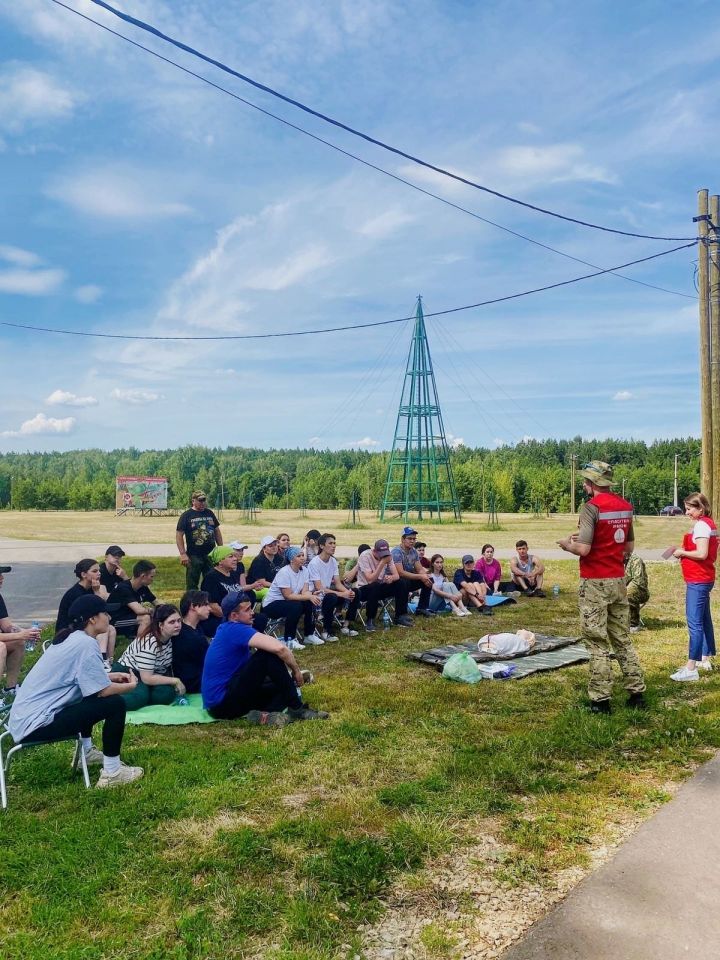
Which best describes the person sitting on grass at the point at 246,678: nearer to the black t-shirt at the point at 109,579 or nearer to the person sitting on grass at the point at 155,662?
the person sitting on grass at the point at 155,662

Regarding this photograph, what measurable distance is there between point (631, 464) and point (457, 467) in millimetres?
28985

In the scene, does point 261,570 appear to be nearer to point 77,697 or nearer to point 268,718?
point 268,718

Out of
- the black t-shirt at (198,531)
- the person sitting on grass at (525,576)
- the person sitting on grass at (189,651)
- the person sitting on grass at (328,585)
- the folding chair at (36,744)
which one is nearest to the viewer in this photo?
the folding chair at (36,744)

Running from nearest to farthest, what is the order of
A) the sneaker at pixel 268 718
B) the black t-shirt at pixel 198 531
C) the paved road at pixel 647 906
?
the paved road at pixel 647 906 < the sneaker at pixel 268 718 < the black t-shirt at pixel 198 531

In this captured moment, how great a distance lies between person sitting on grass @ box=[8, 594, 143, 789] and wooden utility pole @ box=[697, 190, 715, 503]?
11598 mm

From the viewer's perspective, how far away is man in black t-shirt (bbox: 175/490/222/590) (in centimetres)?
1099

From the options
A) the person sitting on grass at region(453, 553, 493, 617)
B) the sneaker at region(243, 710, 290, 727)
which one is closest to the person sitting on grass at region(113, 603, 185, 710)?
the sneaker at region(243, 710, 290, 727)

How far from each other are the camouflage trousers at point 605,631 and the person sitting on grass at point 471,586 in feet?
18.8

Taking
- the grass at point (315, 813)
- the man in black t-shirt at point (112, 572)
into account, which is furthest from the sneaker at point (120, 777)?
the man in black t-shirt at point (112, 572)

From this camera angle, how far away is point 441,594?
11750 millimetres

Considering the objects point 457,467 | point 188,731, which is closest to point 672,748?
point 188,731

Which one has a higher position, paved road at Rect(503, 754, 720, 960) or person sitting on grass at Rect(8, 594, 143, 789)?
person sitting on grass at Rect(8, 594, 143, 789)

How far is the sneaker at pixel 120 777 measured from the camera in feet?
15.4

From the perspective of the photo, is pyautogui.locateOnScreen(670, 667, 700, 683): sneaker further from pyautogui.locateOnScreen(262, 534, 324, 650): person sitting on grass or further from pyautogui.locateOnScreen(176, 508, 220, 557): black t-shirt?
pyautogui.locateOnScreen(176, 508, 220, 557): black t-shirt
